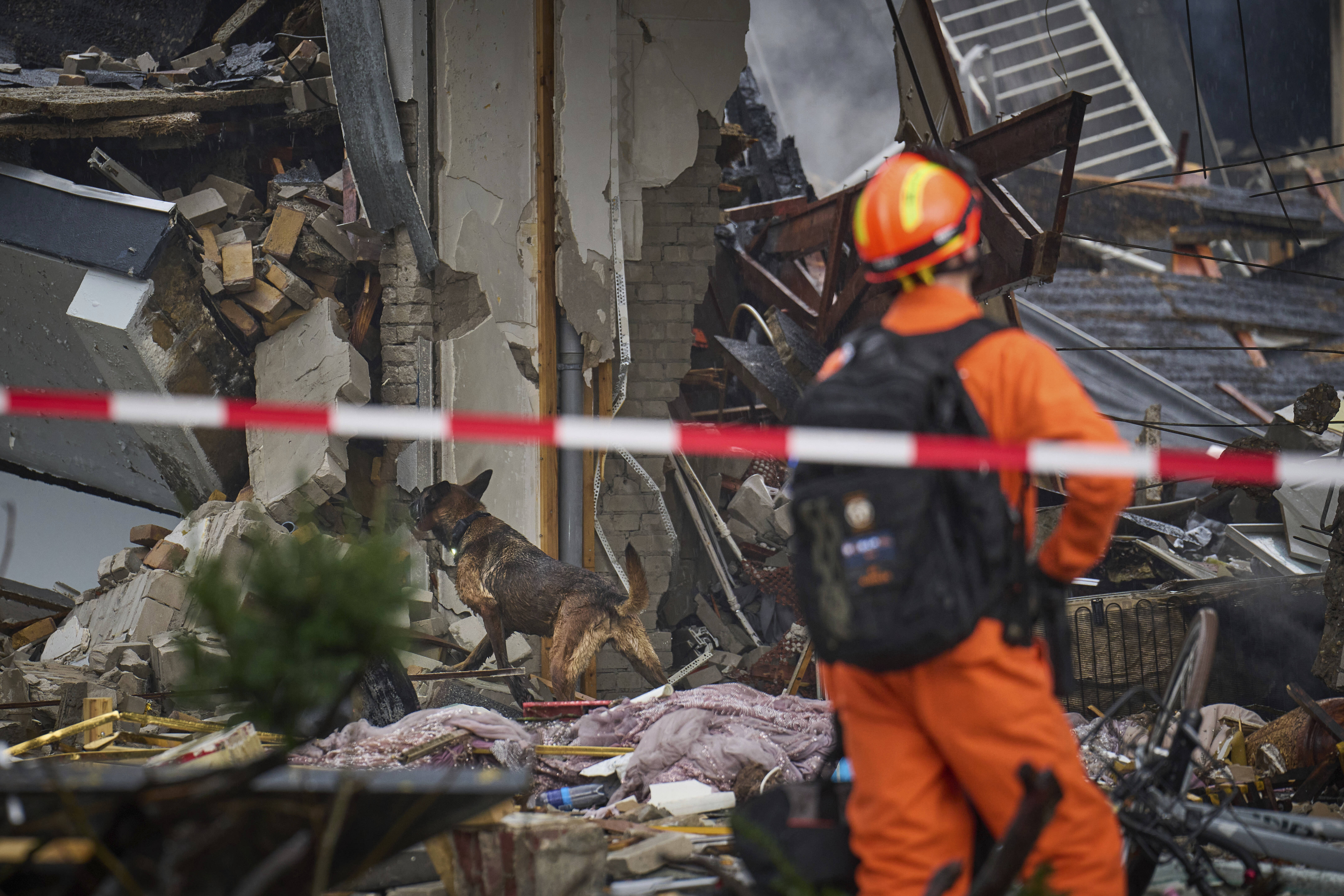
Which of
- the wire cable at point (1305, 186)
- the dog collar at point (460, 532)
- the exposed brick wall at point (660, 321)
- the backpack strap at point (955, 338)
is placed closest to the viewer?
the backpack strap at point (955, 338)

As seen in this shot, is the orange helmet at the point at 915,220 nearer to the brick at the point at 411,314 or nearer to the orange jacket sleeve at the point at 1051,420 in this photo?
Result: the orange jacket sleeve at the point at 1051,420

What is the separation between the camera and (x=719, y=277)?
34.8 feet

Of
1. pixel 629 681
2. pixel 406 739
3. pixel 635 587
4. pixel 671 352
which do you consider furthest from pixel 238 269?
pixel 406 739

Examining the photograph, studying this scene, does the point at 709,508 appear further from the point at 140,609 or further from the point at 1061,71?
the point at 1061,71

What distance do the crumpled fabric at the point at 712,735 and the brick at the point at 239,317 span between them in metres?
3.69

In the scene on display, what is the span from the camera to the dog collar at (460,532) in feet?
20.4

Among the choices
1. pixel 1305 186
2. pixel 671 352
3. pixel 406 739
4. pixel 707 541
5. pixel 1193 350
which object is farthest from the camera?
pixel 1193 350

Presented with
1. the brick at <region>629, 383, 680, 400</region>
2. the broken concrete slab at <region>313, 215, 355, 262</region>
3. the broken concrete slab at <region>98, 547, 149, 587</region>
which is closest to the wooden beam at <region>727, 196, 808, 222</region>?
the brick at <region>629, 383, 680, 400</region>

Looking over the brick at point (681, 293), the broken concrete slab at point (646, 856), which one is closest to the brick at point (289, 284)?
the brick at point (681, 293)

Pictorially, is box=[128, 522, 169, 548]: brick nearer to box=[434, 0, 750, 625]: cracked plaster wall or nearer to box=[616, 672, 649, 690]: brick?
box=[434, 0, 750, 625]: cracked plaster wall

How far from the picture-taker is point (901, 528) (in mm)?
1866

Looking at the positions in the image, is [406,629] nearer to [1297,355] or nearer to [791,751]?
[791,751]

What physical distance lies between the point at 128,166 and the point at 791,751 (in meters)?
6.15

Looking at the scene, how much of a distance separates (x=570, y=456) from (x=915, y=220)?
16.2 ft
